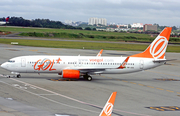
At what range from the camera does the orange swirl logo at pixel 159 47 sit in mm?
45500

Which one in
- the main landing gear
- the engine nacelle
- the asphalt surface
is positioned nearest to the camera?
the asphalt surface

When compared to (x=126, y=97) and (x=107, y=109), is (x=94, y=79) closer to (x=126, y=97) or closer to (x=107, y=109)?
(x=126, y=97)

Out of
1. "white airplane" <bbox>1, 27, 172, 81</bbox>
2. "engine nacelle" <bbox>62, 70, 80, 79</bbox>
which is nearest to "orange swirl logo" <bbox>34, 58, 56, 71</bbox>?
"white airplane" <bbox>1, 27, 172, 81</bbox>

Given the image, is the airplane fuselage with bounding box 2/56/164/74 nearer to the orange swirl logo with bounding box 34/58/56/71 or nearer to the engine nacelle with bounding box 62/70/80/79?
the orange swirl logo with bounding box 34/58/56/71

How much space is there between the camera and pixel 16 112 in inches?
936

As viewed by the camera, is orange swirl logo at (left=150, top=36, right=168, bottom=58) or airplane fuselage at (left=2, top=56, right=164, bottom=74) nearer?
airplane fuselage at (left=2, top=56, right=164, bottom=74)

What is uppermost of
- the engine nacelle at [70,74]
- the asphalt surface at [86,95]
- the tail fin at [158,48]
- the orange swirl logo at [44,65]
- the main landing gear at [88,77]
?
the tail fin at [158,48]

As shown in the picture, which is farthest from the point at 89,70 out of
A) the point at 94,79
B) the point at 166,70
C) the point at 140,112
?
the point at 166,70

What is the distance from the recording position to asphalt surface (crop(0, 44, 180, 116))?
2548 centimetres

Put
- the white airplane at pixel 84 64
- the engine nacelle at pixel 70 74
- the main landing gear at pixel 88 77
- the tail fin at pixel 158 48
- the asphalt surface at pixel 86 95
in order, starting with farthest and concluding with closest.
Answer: the tail fin at pixel 158 48 < the main landing gear at pixel 88 77 < the white airplane at pixel 84 64 < the engine nacelle at pixel 70 74 < the asphalt surface at pixel 86 95

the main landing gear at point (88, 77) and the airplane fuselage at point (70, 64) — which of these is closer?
the airplane fuselage at point (70, 64)

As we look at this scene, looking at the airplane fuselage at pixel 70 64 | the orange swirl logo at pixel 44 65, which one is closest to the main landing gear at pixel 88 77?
the airplane fuselage at pixel 70 64

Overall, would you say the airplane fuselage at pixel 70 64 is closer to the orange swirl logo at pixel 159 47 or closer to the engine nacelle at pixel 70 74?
the engine nacelle at pixel 70 74

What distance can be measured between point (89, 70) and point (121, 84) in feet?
18.5
